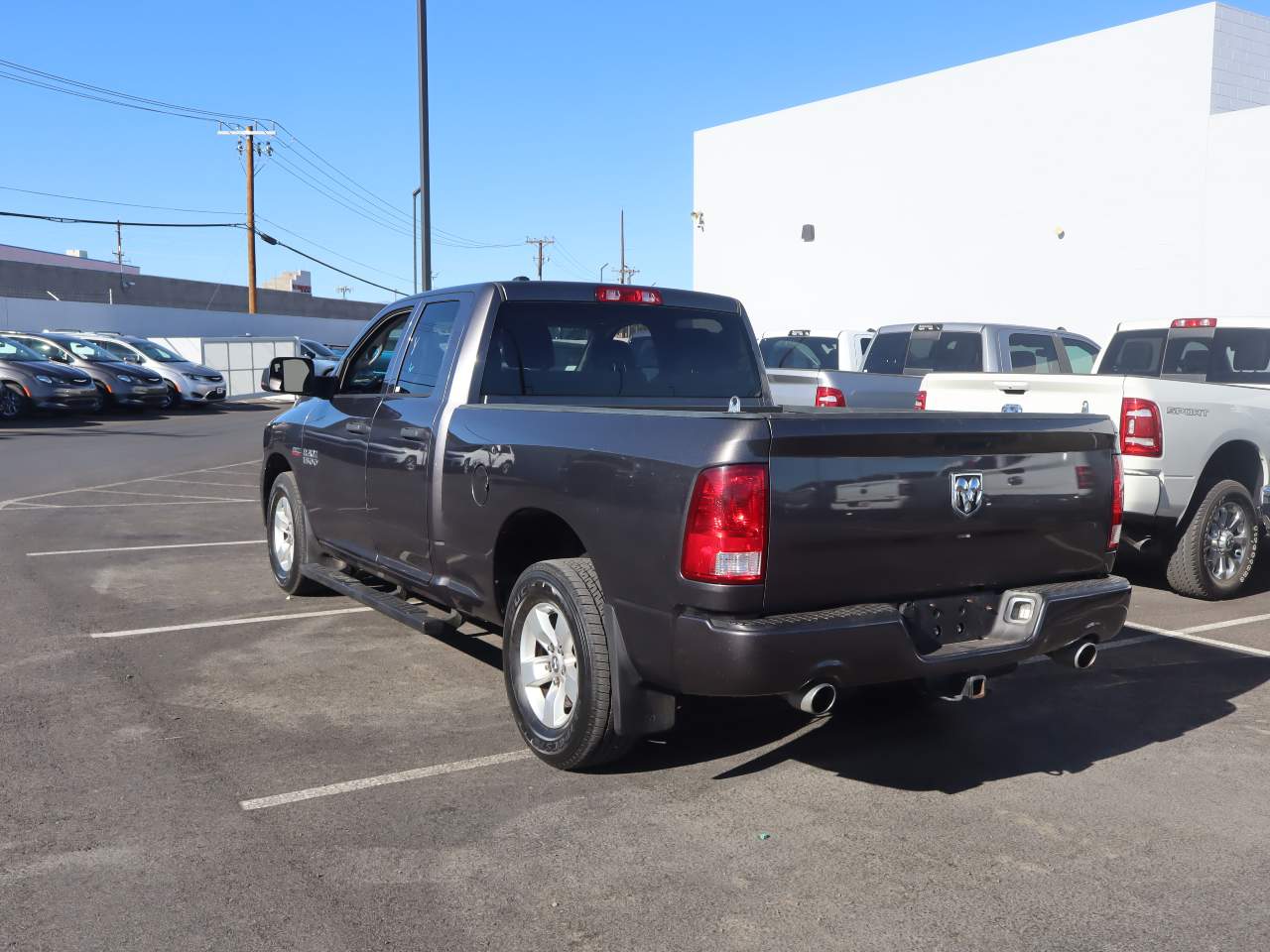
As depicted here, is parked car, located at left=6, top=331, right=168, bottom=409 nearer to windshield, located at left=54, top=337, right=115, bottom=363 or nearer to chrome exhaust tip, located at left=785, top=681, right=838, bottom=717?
windshield, located at left=54, top=337, right=115, bottom=363

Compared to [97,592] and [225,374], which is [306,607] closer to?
[97,592]

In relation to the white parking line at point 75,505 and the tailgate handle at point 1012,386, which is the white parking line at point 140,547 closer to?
the white parking line at point 75,505

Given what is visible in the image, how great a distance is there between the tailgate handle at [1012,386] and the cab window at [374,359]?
425 centimetres

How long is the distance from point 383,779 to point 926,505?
92.3 inches

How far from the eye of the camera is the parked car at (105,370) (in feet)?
87.9

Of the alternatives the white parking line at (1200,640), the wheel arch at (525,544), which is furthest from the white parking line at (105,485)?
the white parking line at (1200,640)

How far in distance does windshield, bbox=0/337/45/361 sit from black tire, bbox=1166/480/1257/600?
23505 mm

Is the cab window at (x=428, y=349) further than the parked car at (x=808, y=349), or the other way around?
the parked car at (x=808, y=349)

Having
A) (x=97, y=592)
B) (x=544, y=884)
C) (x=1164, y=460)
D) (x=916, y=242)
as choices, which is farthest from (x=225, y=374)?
(x=544, y=884)

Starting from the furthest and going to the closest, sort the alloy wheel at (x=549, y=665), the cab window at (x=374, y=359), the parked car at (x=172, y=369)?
1. the parked car at (x=172, y=369)
2. the cab window at (x=374, y=359)
3. the alloy wheel at (x=549, y=665)

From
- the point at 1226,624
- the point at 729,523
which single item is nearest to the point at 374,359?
the point at 729,523

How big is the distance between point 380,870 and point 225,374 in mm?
34642

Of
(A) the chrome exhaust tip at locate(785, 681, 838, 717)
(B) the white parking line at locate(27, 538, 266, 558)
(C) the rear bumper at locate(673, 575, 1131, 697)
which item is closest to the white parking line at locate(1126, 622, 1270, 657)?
(C) the rear bumper at locate(673, 575, 1131, 697)

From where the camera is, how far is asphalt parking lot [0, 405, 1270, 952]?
3.58m
